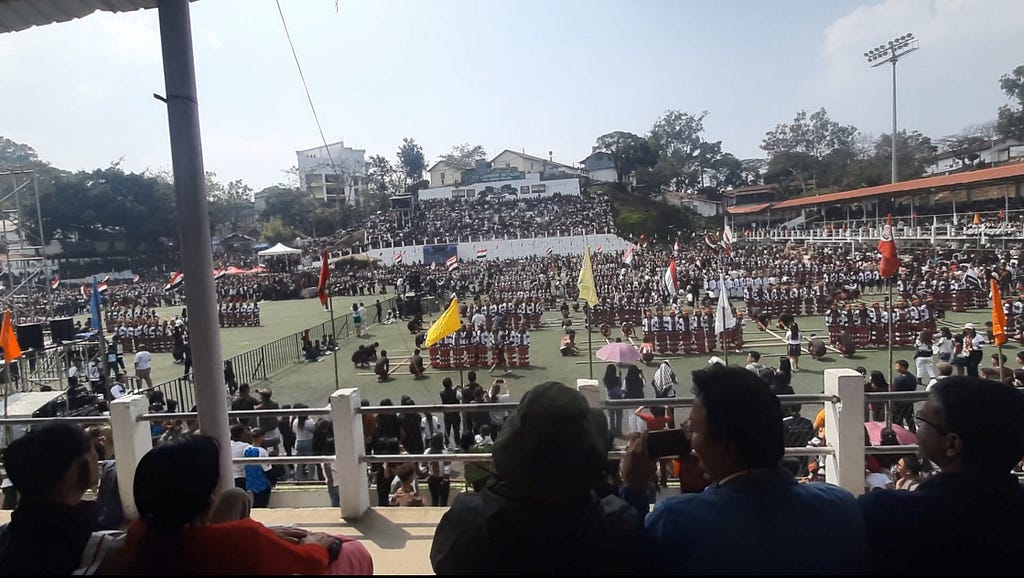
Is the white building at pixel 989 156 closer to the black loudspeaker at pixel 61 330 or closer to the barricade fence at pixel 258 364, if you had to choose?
the barricade fence at pixel 258 364

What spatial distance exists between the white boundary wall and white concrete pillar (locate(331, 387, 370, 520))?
1713 inches

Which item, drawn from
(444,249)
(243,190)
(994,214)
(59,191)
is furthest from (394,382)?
(243,190)

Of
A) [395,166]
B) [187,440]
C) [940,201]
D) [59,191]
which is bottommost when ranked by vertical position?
[187,440]

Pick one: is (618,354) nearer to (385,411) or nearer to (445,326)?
(445,326)

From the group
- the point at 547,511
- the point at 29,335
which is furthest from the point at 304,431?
the point at 29,335

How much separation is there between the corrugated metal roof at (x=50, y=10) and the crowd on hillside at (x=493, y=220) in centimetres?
4631

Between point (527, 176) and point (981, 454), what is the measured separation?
2684 inches

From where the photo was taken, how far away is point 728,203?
65688mm

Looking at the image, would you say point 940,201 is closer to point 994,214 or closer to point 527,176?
point 994,214

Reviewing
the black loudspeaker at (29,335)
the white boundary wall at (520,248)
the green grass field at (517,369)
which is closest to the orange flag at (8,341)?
the black loudspeaker at (29,335)

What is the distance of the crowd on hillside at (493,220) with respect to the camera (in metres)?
52.2

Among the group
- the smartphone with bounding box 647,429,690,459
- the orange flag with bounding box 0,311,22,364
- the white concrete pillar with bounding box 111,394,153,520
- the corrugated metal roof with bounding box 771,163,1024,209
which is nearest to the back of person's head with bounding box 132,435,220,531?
the smartphone with bounding box 647,429,690,459

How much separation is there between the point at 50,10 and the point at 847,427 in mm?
4995

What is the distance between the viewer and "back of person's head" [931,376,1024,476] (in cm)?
165
